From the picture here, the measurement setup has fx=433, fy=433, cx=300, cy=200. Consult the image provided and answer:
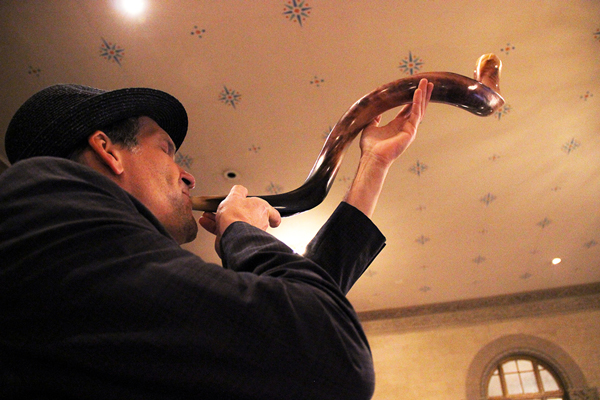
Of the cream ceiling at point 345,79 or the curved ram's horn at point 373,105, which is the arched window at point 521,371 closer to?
the cream ceiling at point 345,79

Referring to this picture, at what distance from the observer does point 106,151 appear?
2.50 feet

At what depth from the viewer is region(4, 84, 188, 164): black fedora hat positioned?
72 centimetres

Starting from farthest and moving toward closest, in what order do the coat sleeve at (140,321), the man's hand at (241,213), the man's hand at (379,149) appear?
1. the man's hand at (379,149)
2. the man's hand at (241,213)
3. the coat sleeve at (140,321)

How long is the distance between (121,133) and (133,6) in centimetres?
190

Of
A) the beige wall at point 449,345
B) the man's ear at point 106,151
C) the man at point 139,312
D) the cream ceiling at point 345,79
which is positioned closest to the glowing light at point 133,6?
the cream ceiling at point 345,79

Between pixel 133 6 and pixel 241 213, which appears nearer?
pixel 241 213

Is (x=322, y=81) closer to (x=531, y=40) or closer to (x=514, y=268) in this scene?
(x=531, y=40)

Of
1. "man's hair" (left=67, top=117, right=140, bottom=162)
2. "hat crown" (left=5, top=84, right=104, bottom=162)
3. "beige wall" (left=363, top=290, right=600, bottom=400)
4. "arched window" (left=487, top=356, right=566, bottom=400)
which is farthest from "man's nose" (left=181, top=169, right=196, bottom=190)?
"arched window" (left=487, top=356, right=566, bottom=400)

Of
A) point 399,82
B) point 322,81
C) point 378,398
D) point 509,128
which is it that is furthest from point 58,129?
point 378,398

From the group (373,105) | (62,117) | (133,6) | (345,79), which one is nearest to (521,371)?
(345,79)

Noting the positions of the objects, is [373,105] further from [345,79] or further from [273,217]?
[345,79]

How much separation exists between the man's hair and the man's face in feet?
0.03

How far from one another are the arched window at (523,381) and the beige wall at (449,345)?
34cm

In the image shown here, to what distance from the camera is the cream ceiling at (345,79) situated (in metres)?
2.42
